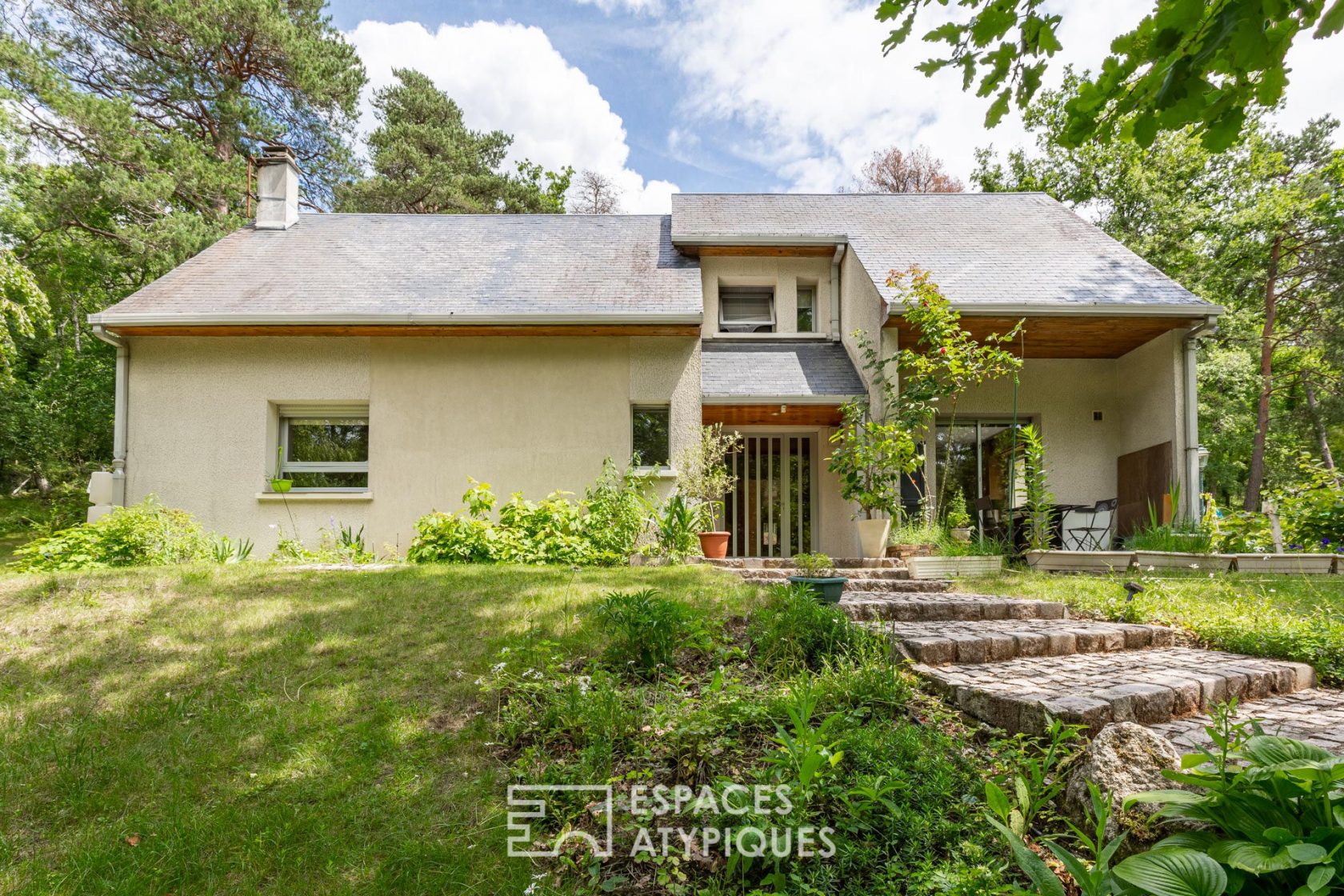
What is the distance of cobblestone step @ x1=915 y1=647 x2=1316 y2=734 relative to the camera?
2.86 meters

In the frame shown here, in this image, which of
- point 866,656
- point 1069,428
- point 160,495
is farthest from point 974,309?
point 160,495

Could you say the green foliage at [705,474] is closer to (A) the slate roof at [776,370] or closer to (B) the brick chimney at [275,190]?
(A) the slate roof at [776,370]

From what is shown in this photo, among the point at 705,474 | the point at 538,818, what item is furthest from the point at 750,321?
the point at 538,818

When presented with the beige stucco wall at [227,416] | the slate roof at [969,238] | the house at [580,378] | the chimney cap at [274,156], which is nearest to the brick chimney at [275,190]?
the chimney cap at [274,156]

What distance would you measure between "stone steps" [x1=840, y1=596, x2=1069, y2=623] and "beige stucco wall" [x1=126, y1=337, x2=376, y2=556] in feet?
21.8

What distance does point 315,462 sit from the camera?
9.18 metres

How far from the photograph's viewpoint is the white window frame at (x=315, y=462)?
9078mm

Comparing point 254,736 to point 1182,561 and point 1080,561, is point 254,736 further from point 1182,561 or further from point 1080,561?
point 1182,561

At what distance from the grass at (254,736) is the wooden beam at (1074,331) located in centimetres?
553

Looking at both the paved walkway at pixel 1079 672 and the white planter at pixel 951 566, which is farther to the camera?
the white planter at pixel 951 566

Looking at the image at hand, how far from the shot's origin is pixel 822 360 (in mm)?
9891

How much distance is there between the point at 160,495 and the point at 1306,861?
1069cm

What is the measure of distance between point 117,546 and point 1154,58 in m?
9.05

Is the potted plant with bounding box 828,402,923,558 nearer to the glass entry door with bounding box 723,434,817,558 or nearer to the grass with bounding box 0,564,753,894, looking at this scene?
the glass entry door with bounding box 723,434,817,558
